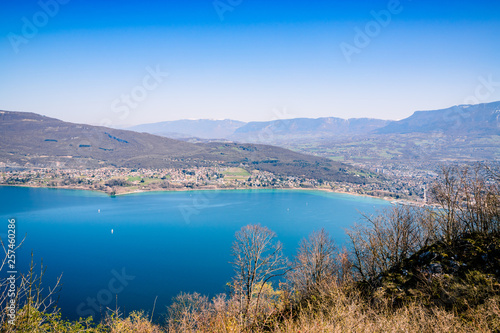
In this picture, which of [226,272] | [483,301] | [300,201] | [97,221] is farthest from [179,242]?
[300,201]

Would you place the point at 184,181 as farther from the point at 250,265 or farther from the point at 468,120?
the point at 468,120

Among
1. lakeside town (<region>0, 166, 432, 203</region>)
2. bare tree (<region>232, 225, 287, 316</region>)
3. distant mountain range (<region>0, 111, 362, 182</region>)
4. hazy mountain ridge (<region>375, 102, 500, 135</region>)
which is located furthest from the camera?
hazy mountain ridge (<region>375, 102, 500, 135</region>)

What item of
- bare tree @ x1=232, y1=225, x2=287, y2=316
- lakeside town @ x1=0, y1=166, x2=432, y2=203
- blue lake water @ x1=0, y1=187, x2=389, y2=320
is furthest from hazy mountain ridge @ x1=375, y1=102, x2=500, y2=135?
bare tree @ x1=232, y1=225, x2=287, y2=316

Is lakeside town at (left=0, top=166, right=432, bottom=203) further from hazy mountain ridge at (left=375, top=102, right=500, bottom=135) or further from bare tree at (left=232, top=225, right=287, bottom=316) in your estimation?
hazy mountain ridge at (left=375, top=102, right=500, bottom=135)

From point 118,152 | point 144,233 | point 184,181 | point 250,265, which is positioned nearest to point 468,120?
point 184,181

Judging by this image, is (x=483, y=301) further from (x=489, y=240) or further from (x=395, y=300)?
(x=489, y=240)

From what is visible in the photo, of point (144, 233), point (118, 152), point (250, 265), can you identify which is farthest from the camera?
point (118, 152)
